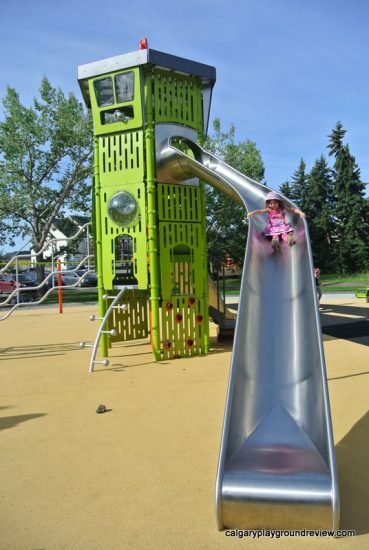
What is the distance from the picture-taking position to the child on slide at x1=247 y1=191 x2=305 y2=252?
6371 millimetres

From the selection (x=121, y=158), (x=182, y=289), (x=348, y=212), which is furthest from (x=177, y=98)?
(x=348, y=212)

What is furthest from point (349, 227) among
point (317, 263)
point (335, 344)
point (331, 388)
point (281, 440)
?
point (281, 440)

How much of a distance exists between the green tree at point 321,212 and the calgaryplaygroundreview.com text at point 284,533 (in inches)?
1823

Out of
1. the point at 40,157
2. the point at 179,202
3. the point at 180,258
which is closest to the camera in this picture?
the point at 179,202

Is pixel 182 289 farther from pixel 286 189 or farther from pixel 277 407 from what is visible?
pixel 286 189

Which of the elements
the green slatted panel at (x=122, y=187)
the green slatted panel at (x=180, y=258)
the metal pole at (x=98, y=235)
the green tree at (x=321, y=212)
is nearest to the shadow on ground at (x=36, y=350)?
the metal pole at (x=98, y=235)

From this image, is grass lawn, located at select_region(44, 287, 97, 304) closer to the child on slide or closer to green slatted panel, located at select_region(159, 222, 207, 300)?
green slatted panel, located at select_region(159, 222, 207, 300)

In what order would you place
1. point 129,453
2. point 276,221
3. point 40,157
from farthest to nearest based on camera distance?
point 40,157
point 276,221
point 129,453

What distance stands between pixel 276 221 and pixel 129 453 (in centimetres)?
367

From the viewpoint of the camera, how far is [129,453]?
459cm

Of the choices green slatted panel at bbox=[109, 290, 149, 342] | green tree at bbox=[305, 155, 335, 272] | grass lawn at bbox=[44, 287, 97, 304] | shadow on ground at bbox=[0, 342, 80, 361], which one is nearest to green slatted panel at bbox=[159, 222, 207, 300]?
green slatted panel at bbox=[109, 290, 149, 342]

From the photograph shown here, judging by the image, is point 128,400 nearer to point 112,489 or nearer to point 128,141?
point 112,489

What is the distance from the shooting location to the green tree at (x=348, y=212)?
153ft

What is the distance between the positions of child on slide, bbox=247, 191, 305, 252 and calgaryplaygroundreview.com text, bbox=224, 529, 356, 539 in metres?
3.84
